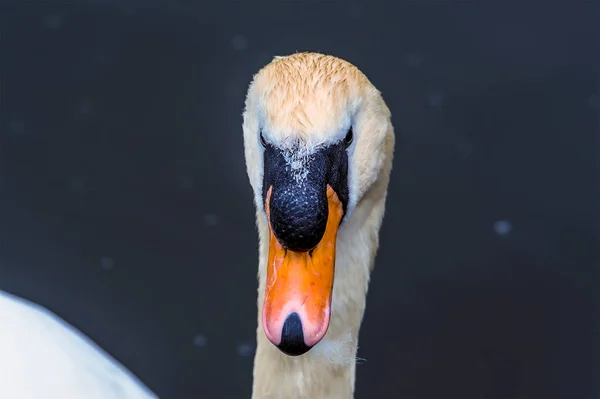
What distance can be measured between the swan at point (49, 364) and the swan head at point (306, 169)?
2.93ft

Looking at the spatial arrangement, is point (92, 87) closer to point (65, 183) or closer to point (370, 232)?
point (65, 183)

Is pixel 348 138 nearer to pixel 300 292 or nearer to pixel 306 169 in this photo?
pixel 306 169

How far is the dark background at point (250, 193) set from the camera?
3287 millimetres

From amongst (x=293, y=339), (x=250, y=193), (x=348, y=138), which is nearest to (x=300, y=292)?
(x=293, y=339)

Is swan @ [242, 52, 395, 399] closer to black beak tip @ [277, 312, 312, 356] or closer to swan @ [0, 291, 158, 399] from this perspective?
black beak tip @ [277, 312, 312, 356]

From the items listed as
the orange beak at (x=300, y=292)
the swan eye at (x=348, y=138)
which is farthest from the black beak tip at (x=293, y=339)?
the swan eye at (x=348, y=138)

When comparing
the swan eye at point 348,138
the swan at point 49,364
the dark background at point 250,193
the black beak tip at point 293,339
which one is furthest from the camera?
the dark background at point 250,193

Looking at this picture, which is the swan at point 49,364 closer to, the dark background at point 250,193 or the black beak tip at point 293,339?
the dark background at point 250,193

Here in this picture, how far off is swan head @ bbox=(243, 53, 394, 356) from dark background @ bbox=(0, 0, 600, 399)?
164 cm

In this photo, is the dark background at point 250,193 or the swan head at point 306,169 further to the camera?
the dark background at point 250,193

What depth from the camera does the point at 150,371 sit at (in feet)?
10.6

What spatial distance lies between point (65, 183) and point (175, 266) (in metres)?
0.68

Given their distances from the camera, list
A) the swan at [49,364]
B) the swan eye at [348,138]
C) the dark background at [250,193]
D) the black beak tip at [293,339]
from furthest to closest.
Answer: the dark background at [250,193] < the swan at [49,364] < the swan eye at [348,138] < the black beak tip at [293,339]

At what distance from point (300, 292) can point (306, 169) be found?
218 mm
